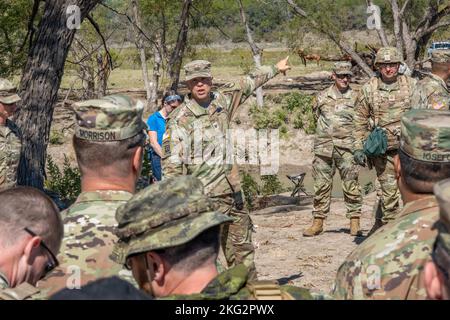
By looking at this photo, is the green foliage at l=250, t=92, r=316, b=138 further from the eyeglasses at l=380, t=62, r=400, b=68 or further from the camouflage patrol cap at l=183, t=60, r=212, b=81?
the camouflage patrol cap at l=183, t=60, r=212, b=81

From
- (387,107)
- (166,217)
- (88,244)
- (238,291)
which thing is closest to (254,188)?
(387,107)

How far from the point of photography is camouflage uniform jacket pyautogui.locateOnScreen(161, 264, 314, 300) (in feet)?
8.52

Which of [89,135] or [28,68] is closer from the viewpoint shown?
[89,135]

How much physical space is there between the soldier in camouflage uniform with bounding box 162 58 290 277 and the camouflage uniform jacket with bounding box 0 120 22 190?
1675mm

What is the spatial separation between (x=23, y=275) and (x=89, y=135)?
1037mm

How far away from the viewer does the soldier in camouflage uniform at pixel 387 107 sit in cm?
823

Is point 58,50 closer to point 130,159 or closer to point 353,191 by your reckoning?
point 353,191

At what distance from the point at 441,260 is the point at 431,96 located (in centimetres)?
598

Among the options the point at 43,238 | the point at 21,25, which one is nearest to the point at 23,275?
the point at 43,238

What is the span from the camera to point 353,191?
9398mm

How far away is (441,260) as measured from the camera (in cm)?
247

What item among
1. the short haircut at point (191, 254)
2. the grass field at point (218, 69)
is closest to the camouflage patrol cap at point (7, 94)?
the short haircut at point (191, 254)

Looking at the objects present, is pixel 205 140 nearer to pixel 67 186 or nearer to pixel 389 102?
pixel 389 102

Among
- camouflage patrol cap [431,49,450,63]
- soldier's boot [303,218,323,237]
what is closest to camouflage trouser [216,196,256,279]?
camouflage patrol cap [431,49,450,63]
